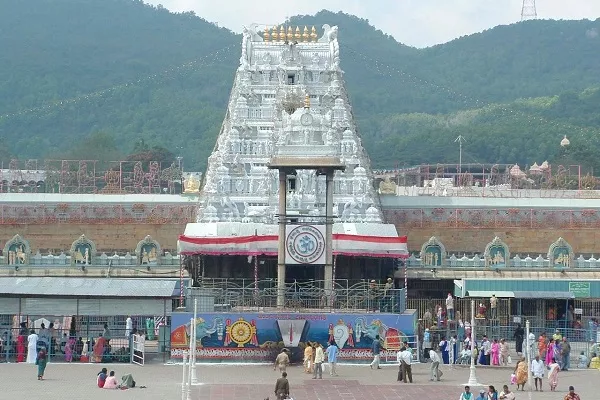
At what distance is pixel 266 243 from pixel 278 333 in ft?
31.3

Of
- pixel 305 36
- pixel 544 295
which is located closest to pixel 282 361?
pixel 544 295

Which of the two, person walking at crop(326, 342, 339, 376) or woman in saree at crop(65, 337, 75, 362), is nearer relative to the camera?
person walking at crop(326, 342, 339, 376)

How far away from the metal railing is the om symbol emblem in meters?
0.93

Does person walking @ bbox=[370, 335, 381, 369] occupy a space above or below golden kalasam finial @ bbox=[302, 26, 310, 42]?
below

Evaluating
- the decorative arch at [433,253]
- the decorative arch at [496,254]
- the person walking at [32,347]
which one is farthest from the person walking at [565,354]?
the decorative arch at [433,253]

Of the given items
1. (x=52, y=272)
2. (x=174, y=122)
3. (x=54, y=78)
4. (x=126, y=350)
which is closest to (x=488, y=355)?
(x=126, y=350)

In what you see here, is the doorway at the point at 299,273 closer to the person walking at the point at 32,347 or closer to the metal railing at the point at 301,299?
the metal railing at the point at 301,299

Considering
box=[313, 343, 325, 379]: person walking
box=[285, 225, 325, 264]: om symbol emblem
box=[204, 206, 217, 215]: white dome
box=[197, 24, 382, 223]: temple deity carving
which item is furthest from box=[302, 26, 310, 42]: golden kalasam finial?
box=[313, 343, 325, 379]: person walking

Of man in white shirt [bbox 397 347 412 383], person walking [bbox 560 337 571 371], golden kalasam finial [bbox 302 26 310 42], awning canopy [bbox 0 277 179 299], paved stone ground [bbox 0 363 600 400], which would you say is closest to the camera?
paved stone ground [bbox 0 363 600 400]

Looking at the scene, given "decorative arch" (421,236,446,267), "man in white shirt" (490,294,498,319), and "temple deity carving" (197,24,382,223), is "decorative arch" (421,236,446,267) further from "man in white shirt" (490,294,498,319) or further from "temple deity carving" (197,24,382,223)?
"man in white shirt" (490,294,498,319)

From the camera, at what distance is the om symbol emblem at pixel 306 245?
47.1 metres

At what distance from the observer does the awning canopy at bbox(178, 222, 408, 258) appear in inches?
2144

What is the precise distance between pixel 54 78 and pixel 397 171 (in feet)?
296

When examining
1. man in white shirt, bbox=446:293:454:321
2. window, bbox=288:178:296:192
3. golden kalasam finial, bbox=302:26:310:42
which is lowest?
man in white shirt, bbox=446:293:454:321
